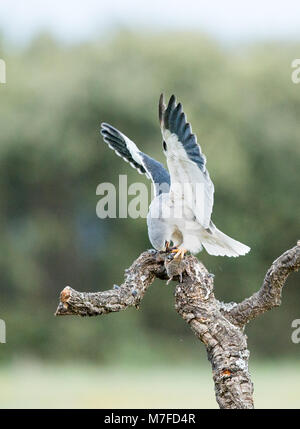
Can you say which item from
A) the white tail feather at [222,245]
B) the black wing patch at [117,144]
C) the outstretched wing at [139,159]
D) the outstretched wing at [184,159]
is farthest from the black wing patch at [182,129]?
the black wing patch at [117,144]

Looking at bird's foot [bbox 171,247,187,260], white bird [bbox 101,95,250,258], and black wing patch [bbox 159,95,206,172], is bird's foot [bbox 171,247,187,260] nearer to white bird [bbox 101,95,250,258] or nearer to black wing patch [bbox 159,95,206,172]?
white bird [bbox 101,95,250,258]

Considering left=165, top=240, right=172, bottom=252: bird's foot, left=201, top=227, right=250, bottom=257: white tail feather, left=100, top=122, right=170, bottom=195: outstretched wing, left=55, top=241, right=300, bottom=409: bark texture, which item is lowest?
left=55, top=241, right=300, bottom=409: bark texture

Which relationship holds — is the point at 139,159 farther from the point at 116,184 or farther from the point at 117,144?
the point at 116,184

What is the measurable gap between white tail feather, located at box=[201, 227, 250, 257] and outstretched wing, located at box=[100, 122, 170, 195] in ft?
1.53

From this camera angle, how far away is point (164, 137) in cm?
443

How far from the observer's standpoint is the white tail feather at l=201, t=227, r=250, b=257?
16.4ft

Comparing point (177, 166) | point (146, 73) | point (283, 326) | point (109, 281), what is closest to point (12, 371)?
point (109, 281)

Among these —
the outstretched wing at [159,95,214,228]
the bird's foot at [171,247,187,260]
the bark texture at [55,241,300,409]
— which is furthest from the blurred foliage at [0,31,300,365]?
the bark texture at [55,241,300,409]

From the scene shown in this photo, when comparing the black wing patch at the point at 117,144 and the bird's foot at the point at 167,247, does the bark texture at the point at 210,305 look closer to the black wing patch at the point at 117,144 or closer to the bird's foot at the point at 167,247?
the bird's foot at the point at 167,247

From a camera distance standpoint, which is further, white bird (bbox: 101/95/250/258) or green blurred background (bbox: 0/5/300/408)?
green blurred background (bbox: 0/5/300/408)

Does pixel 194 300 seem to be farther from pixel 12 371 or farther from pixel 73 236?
pixel 73 236

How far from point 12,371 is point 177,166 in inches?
373

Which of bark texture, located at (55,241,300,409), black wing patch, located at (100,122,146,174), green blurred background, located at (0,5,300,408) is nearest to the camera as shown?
bark texture, located at (55,241,300,409)

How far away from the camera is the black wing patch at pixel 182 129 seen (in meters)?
4.37
